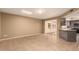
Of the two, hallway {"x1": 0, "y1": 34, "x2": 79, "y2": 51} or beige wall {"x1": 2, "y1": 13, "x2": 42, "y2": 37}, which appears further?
beige wall {"x1": 2, "y1": 13, "x2": 42, "y2": 37}

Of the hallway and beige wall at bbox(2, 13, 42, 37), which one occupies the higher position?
beige wall at bbox(2, 13, 42, 37)

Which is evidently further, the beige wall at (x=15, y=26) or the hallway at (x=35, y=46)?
the beige wall at (x=15, y=26)

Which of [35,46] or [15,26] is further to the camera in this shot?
[15,26]

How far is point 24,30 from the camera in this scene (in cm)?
572

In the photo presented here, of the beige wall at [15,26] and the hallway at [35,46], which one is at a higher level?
the beige wall at [15,26]

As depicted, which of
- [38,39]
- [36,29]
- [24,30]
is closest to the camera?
[36,29]

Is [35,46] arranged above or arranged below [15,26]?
below

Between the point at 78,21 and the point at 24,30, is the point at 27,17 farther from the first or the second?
the point at 78,21
